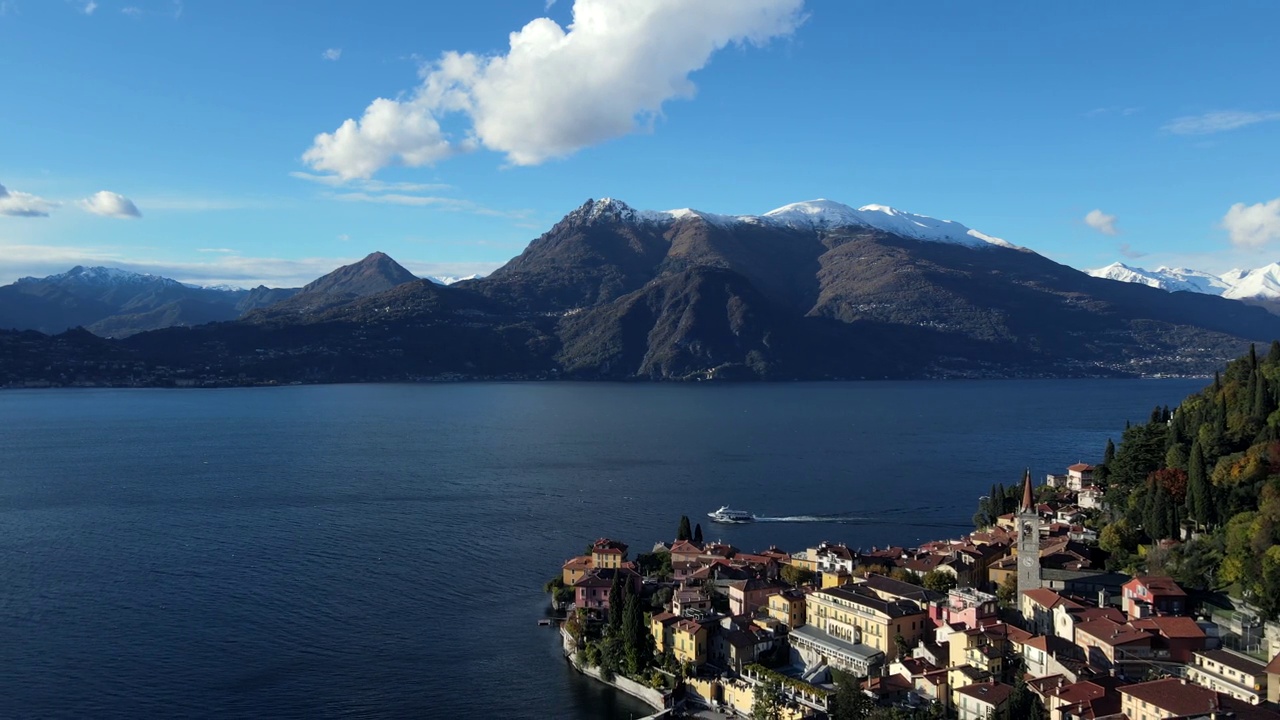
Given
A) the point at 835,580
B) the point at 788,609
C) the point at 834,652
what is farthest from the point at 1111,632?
the point at 835,580

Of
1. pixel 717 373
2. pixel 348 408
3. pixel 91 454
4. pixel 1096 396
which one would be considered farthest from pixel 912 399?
pixel 91 454

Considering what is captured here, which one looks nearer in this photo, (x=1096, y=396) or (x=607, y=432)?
(x=607, y=432)

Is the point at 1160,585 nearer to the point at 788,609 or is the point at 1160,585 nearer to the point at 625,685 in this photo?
the point at 788,609

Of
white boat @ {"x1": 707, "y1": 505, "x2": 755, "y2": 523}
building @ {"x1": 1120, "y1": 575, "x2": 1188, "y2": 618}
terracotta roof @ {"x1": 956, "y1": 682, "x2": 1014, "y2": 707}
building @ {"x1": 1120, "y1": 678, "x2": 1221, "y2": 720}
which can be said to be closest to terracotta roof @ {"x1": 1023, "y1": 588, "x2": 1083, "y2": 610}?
building @ {"x1": 1120, "y1": 575, "x2": 1188, "y2": 618}

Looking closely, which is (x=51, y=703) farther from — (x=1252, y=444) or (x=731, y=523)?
(x=1252, y=444)

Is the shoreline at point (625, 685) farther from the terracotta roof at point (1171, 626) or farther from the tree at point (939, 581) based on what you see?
the terracotta roof at point (1171, 626)

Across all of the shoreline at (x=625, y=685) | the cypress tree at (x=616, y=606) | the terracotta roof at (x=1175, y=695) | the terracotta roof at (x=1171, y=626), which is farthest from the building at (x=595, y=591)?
the terracotta roof at (x=1175, y=695)
